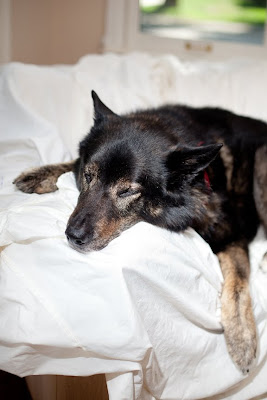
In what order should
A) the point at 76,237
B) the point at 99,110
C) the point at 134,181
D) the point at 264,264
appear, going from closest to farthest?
the point at 76,237 → the point at 134,181 → the point at 99,110 → the point at 264,264

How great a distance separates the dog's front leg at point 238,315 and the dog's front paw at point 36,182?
0.79 meters

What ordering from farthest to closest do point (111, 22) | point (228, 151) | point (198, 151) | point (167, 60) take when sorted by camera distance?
point (111, 22)
point (167, 60)
point (228, 151)
point (198, 151)

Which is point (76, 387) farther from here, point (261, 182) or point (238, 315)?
point (261, 182)

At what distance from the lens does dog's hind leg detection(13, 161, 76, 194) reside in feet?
→ 5.74

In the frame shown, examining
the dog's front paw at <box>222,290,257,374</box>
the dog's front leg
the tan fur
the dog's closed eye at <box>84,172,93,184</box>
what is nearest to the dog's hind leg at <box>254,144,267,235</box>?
the tan fur

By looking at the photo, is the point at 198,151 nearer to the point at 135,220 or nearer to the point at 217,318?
the point at 135,220

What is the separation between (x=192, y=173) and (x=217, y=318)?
0.54 meters

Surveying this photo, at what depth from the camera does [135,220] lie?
156cm

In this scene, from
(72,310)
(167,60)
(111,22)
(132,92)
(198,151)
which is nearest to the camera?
(72,310)

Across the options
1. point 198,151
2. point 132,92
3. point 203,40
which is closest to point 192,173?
point 198,151

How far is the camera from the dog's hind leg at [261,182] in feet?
6.79

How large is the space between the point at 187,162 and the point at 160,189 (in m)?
0.14

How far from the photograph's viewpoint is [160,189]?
1.55 m

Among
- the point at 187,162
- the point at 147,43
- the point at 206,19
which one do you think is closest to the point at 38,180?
the point at 187,162
